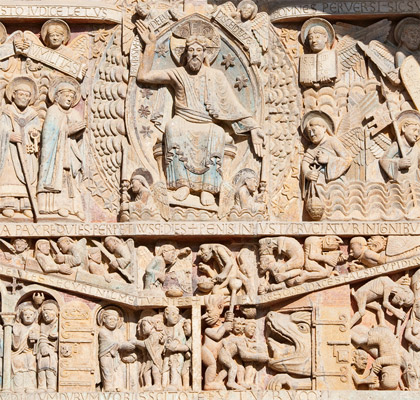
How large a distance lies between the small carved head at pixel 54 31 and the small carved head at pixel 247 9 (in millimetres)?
1816

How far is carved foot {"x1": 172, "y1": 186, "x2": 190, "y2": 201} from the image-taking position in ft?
63.3

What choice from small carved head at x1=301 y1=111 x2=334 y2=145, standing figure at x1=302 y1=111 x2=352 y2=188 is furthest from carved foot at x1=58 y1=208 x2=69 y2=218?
small carved head at x1=301 y1=111 x2=334 y2=145

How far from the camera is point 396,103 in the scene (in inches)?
771

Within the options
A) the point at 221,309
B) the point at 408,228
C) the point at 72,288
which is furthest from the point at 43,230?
the point at 408,228

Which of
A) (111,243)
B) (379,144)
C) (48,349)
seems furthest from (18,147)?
(379,144)

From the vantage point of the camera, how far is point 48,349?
19.0 meters

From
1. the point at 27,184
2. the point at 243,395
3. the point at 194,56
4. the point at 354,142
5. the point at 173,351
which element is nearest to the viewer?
the point at 243,395

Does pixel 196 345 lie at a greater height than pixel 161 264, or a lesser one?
lesser

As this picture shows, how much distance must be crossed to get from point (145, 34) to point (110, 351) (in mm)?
3297

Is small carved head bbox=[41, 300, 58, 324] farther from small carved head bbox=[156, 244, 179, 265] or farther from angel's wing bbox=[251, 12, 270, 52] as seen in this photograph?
angel's wing bbox=[251, 12, 270, 52]

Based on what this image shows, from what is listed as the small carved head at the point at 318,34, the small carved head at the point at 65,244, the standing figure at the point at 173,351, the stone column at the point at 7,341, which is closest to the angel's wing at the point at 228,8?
the small carved head at the point at 318,34

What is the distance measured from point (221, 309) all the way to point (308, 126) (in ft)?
6.89

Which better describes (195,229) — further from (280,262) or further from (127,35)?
(127,35)

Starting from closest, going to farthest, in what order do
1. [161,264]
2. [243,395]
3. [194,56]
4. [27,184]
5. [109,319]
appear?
[243,395] < [109,319] < [161,264] < [27,184] < [194,56]
